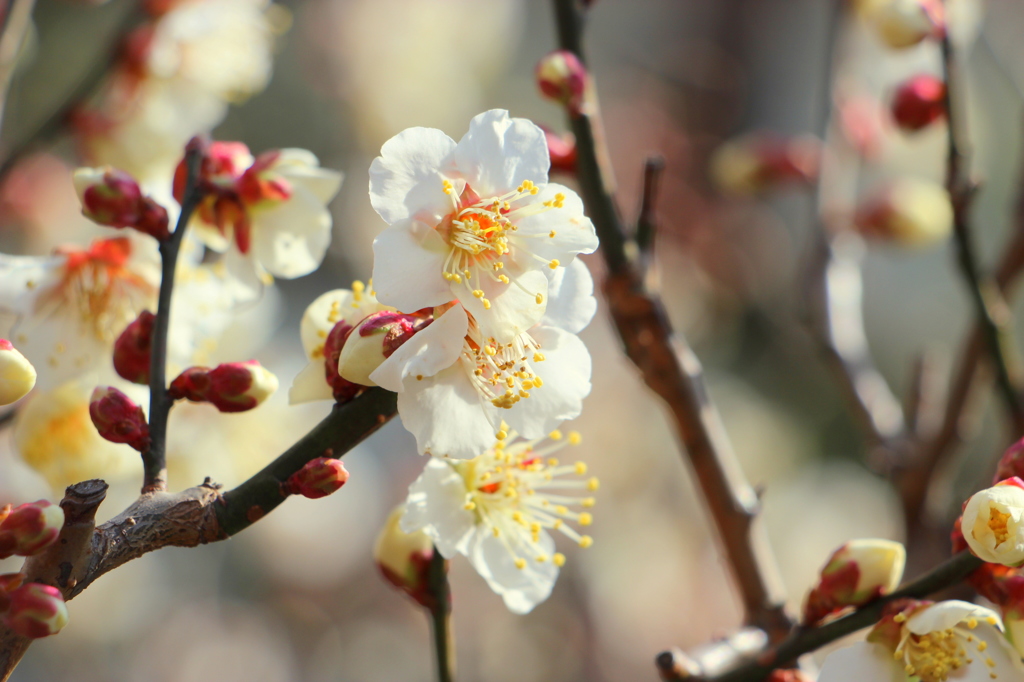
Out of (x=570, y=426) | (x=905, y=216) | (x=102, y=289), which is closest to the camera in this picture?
(x=102, y=289)

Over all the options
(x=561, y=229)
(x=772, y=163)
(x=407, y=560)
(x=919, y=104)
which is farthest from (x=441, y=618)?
(x=772, y=163)

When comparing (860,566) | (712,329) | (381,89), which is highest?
(860,566)

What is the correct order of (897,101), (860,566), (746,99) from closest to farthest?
(860,566)
(897,101)
(746,99)

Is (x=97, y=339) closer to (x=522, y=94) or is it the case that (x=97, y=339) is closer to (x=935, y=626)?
(x=935, y=626)

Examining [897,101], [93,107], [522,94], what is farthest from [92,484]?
[522,94]

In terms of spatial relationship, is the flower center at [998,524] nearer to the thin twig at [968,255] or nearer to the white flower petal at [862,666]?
the white flower petal at [862,666]

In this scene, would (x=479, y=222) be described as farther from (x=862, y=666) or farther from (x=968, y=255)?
(x=968, y=255)

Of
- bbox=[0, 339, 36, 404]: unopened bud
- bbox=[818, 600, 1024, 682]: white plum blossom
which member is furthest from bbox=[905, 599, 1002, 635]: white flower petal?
bbox=[0, 339, 36, 404]: unopened bud
